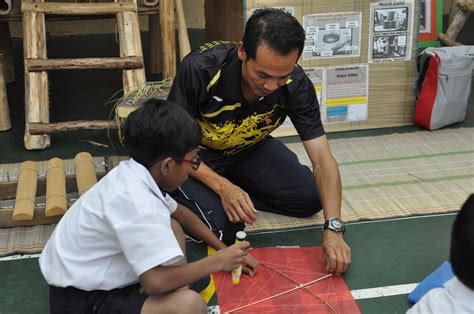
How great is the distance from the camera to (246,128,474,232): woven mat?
3.04 metres

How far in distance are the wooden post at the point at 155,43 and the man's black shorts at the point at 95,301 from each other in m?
3.37

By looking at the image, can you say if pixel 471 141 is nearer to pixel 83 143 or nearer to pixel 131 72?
pixel 131 72

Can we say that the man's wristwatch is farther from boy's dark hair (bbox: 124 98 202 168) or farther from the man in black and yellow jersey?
boy's dark hair (bbox: 124 98 202 168)

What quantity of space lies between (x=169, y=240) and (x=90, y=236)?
0.82 ft

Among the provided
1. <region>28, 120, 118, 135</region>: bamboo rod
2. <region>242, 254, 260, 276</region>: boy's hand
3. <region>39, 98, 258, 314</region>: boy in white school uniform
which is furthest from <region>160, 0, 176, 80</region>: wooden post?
<region>39, 98, 258, 314</region>: boy in white school uniform

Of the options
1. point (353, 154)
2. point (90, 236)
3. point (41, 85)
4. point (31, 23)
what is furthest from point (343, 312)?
point (31, 23)

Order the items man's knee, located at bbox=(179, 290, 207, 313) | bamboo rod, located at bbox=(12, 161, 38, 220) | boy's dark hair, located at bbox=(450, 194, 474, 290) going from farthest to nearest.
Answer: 1. bamboo rod, located at bbox=(12, 161, 38, 220)
2. man's knee, located at bbox=(179, 290, 207, 313)
3. boy's dark hair, located at bbox=(450, 194, 474, 290)

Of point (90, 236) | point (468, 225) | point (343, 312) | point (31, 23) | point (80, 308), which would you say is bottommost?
point (343, 312)

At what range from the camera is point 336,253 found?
2438 mm

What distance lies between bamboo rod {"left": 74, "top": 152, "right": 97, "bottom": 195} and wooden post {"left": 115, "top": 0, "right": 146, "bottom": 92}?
0.68 m

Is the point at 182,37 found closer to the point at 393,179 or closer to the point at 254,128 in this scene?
the point at 254,128

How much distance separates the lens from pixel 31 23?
3838 mm

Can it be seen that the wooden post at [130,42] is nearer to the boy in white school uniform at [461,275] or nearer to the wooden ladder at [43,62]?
the wooden ladder at [43,62]

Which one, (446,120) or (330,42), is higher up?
(330,42)
